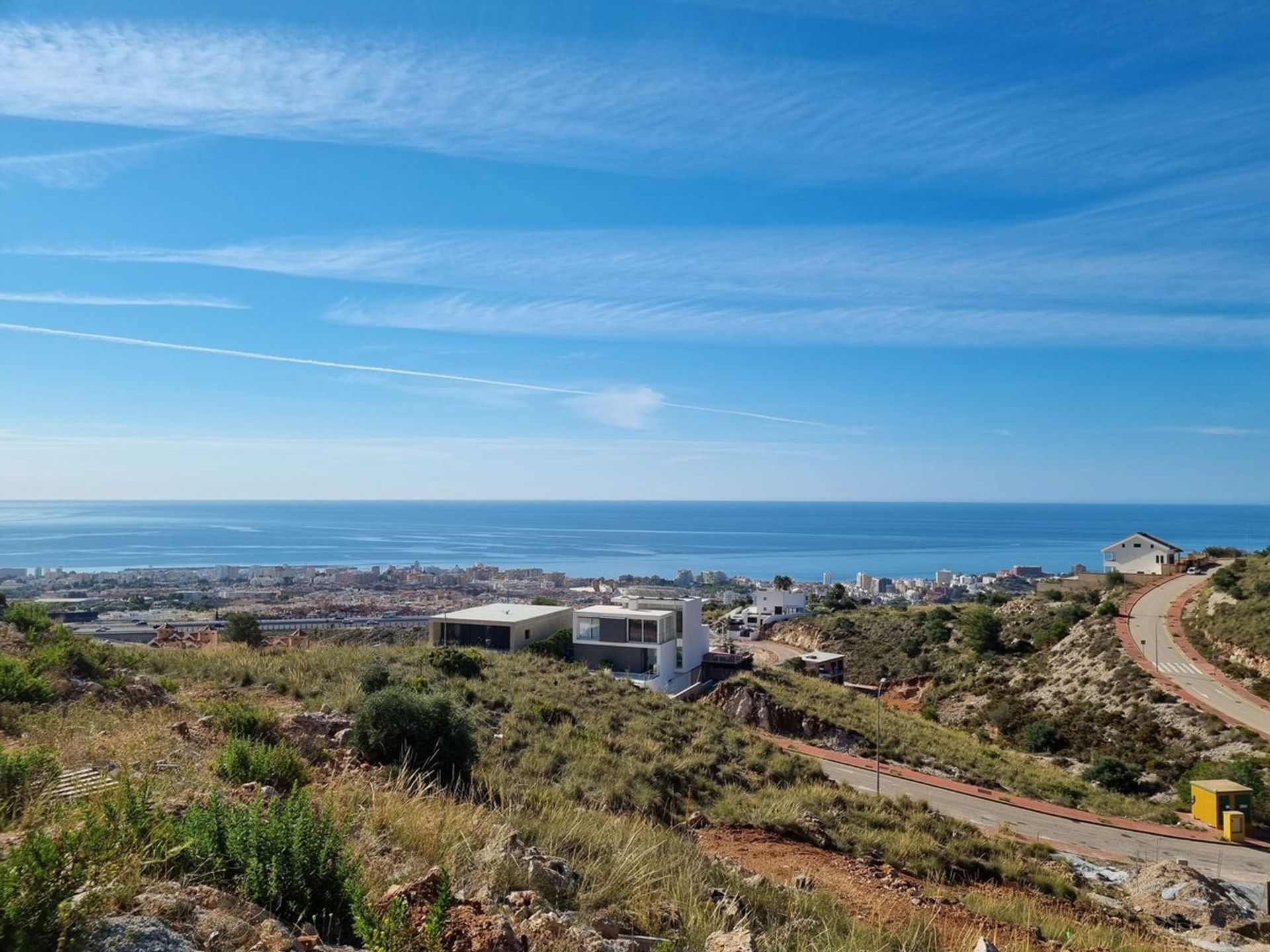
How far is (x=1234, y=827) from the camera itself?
59.0ft

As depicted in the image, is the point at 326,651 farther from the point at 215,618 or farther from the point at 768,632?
the point at 768,632

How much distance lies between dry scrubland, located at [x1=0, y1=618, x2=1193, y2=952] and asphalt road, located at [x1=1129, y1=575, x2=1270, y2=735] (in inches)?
812

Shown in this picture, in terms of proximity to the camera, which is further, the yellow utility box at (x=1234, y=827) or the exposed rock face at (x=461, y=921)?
the yellow utility box at (x=1234, y=827)

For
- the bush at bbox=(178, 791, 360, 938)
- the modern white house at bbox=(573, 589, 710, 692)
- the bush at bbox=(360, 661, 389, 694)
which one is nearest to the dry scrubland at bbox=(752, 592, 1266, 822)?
the modern white house at bbox=(573, 589, 710, 692)

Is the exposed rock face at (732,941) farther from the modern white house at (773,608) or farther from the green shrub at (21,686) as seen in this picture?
the modern white house at (773,608)

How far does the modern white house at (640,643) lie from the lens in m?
29.4

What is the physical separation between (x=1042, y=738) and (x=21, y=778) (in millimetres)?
32520

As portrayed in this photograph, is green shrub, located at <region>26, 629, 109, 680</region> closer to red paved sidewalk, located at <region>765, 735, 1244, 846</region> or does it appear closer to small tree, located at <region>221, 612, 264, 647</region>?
small tree, located at <region>221, 612, 264, 647</region>

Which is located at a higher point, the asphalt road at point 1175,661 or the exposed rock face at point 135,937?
the exposed rock face at point 135,937

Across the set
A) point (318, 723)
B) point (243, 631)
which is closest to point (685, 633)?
point (243, 631)

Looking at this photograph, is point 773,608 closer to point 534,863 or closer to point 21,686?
point 21,686

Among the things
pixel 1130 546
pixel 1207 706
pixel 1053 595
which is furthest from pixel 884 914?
pixel 1130 546

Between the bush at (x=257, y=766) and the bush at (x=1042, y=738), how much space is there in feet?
98.6

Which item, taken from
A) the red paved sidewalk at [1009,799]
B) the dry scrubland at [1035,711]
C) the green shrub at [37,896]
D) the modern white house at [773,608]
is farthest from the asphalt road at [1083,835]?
the modern white house at [773,608]
